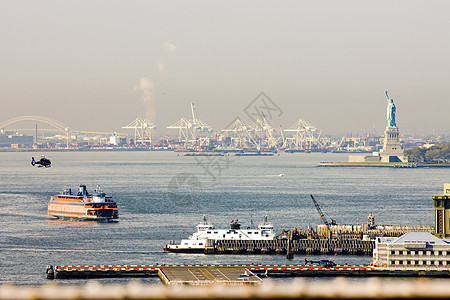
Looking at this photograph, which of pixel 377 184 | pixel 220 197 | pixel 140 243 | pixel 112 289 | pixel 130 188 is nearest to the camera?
pixel 112 289

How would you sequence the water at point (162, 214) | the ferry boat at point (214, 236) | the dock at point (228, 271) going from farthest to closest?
the ferry boat at point (214, 236)
the water at point (162, 214)
the dock at point (228, 271)

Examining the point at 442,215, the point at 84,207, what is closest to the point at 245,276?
the point at 442,215

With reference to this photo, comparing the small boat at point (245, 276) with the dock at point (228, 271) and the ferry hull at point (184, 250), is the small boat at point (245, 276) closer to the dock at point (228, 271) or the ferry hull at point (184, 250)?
the dock at point (228, 271)

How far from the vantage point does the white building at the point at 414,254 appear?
47.7 meters

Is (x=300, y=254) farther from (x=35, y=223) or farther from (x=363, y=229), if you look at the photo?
(x=35, y=223)

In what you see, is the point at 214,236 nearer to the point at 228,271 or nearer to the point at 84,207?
the point at 228,271

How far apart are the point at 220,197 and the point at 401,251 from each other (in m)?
62.0

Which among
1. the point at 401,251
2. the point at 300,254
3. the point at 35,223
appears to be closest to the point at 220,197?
the point at 35,223

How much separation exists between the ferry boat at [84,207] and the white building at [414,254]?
1495 inches

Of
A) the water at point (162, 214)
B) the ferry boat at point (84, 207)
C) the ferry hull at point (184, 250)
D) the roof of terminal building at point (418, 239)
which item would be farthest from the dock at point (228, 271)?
the ferry boat at point (84, 207)

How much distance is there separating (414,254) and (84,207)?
42.7 meters

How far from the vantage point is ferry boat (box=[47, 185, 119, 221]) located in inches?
3172

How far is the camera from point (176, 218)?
8044 centimetres

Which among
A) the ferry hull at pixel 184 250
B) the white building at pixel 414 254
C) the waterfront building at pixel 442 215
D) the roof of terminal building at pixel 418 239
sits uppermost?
the waterfront building at pixel 442 215
